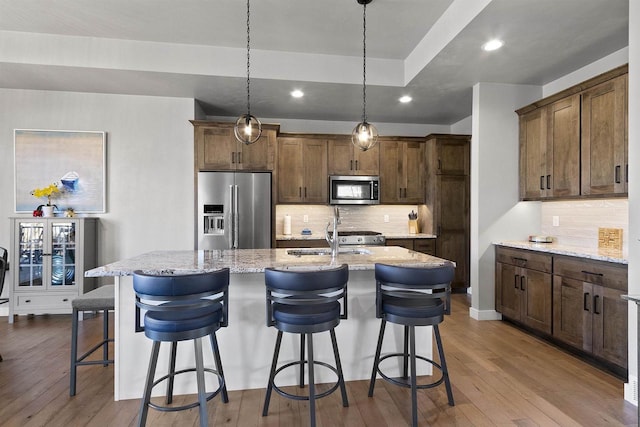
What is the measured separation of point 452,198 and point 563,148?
6.40ft

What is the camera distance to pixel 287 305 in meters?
2.08

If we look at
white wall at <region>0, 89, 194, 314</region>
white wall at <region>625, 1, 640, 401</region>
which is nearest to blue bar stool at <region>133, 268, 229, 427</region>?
white wall at <region>625, 1, 640, 401</region>

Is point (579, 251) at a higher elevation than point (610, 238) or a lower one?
lower

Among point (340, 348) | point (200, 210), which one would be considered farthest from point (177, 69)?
point (340, 348)

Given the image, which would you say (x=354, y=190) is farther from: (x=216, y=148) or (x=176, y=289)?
(x=176, y=289)

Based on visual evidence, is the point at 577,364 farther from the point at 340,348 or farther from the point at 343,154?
the point at 343,154

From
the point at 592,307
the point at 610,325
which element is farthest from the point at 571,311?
the point at 610,325

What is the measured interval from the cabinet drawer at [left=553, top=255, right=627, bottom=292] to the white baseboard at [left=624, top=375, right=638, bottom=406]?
64 centimetres

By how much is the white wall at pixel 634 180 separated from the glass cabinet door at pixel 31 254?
5.50 metres

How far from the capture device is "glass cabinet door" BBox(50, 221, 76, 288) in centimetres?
405

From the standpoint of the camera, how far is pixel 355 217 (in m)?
5.64

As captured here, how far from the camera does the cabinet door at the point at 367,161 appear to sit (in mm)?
5352

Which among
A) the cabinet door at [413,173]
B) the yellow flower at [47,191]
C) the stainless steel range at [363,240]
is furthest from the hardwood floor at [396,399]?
the cabinet door at [413,173]

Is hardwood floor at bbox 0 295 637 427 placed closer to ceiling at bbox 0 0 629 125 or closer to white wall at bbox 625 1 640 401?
white wall at bbox 625 1 640 401
